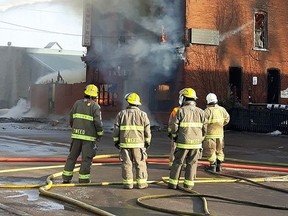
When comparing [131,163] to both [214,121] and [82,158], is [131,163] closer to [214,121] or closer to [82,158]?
[82,158]

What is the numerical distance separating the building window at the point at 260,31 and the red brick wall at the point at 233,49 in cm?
24

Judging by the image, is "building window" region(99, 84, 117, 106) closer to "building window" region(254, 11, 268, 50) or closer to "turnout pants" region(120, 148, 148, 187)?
"building window" region(254, 11, 268, 50)

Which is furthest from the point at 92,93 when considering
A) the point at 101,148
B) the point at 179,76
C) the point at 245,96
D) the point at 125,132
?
the point at 245,96

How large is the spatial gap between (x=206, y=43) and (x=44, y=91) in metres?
16.1

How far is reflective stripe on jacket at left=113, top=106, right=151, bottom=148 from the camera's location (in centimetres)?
726

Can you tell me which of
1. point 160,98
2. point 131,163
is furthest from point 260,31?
point 131,163

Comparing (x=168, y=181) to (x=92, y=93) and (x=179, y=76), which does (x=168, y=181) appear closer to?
(x=92, y=93)

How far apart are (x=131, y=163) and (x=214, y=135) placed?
255 cm

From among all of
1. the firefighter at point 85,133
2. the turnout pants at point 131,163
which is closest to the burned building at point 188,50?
the firefighter at point 85,133

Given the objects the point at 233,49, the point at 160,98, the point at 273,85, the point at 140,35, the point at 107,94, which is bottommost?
the point at 160,98

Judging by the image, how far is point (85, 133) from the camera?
7.46m

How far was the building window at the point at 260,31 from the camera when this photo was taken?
2595cm

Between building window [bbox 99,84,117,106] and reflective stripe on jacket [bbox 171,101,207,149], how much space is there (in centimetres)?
1998

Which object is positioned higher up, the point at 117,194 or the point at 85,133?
the point at 85,133
